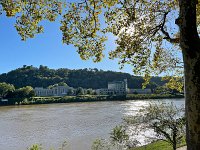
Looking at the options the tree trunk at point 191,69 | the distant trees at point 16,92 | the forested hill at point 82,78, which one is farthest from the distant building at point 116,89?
the tree trunk at point 191,69

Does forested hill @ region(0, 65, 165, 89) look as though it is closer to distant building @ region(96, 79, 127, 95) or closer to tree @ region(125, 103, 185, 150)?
distant building @ region(96, 79, 127, 95)

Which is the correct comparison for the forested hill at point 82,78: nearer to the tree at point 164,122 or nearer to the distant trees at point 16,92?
the distant trees at point 16,92

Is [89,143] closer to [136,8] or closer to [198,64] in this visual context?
[136,8]

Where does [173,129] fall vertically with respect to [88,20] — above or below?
below

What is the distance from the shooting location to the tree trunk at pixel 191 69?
5.15 m

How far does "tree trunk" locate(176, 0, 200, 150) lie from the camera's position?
203 inches

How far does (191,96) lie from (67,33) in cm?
407

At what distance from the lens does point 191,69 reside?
529cm

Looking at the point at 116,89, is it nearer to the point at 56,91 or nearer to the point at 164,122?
the point at 56,91

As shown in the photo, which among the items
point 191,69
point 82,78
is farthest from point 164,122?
point 82,78

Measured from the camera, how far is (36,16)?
24.7 ft

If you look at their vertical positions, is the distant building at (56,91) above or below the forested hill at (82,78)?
below

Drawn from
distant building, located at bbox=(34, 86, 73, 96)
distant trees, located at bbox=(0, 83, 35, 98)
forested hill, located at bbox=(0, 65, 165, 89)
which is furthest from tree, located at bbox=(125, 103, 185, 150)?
forested hill, located at bbox=(0, 65, 165, 89)

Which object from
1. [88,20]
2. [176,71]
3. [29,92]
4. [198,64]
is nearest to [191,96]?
[198,64]
